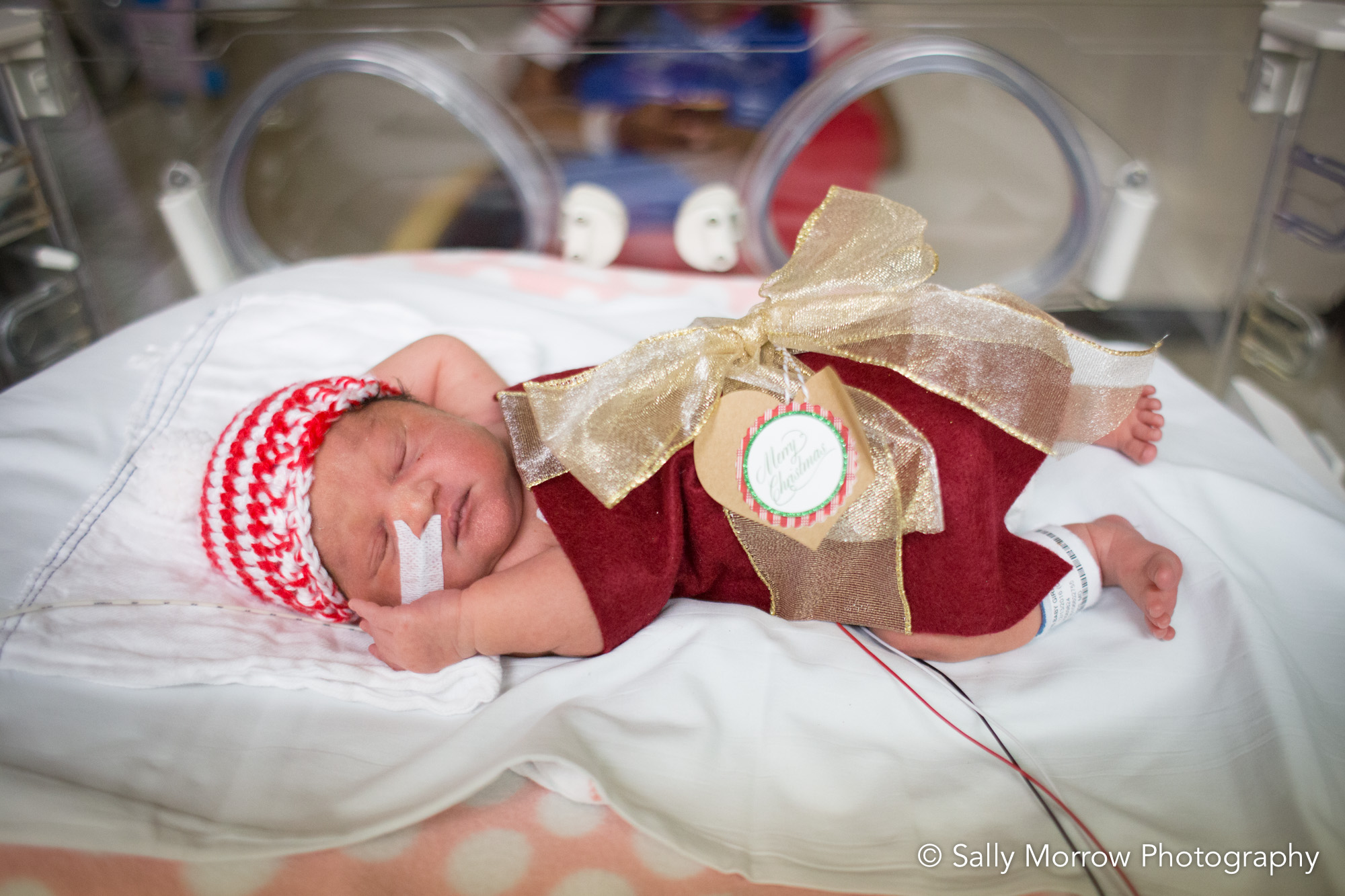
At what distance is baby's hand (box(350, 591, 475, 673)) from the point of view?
0.91 metres

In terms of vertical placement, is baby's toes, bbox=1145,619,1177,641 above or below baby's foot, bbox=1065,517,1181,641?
below

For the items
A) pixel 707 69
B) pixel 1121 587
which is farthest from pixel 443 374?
pixel 1121 587

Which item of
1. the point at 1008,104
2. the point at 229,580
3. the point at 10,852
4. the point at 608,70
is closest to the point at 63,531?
the point at 229,580

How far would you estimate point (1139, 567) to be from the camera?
0.98m

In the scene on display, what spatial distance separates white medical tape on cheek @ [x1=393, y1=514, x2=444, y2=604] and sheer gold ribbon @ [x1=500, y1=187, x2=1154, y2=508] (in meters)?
0.18

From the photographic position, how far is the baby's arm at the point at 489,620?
0.91 m

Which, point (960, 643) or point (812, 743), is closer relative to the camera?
point (812, 743)

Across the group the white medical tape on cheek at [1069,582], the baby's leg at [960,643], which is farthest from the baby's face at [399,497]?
the white medical tape on cheek at [1069,582]

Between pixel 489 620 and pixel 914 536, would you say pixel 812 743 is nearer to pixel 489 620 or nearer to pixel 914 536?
pixel 914 536

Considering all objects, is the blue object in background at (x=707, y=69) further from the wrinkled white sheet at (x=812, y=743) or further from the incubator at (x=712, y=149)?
the wrinkled white sheet at (x=812, y=743)

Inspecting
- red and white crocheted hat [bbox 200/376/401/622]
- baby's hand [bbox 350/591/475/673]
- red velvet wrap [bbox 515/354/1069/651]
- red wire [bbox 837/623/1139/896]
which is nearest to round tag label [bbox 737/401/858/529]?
red velvet wrap [bbox 515/354/1069/651]

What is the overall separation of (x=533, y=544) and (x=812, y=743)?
39 centimetres

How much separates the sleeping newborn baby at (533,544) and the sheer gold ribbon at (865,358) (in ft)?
0.13

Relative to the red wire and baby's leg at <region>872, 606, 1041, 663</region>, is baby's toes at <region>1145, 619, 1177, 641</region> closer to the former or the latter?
baby's leg at <region>872, 606, 1041, 663</region>
